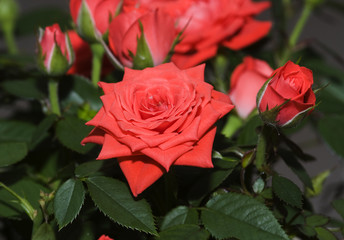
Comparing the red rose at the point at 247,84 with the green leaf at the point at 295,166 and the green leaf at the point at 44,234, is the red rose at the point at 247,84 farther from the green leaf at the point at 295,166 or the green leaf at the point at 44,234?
the green leaf at the point at 44,234

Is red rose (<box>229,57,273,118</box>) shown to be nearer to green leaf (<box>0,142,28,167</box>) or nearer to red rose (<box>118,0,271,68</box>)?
red rose (<box>118,0,271,68</box>)

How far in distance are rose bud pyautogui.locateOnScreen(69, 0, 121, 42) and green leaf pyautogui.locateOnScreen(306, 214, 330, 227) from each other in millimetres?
226

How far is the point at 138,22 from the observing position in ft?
1.31

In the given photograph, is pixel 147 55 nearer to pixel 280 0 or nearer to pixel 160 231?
pixel 160 231

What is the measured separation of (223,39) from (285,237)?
0.90 ft

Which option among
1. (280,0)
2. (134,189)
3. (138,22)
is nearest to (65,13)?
(280,0)

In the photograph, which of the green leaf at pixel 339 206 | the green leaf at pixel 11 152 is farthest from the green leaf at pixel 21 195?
the green leaf at pixel 339 206

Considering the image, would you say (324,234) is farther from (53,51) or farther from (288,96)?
(53,51)

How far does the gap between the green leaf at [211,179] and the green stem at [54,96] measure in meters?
0.15

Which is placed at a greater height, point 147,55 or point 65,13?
point 147,55

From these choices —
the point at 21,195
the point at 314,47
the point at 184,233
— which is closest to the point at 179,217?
the point at 184,233

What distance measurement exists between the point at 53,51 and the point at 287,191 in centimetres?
21

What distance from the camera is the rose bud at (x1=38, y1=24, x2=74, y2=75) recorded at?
16.5 inches

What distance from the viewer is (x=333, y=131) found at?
0.55 metres
